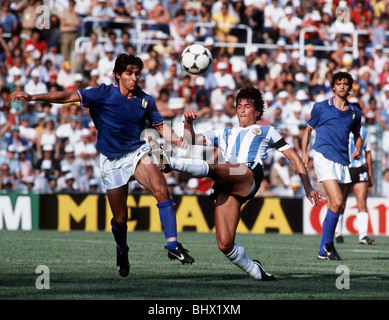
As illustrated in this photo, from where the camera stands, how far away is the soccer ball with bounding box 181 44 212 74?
10148mm

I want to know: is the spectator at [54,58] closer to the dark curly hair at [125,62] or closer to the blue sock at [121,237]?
the dark curly hair at [125,62]

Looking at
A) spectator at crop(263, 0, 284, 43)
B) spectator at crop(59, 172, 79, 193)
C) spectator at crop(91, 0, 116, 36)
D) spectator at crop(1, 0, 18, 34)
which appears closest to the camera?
spectator at crop(59, 172, 79, 193)

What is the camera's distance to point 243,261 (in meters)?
7.67

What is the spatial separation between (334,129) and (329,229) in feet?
4.71

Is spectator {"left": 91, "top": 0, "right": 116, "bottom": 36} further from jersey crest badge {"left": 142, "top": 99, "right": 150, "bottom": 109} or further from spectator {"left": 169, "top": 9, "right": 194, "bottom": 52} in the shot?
jersey crest badge {"left": 142, "top": 99, "right": 150, "bottom": 109}

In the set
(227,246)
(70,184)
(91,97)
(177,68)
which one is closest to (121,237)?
(227,246)

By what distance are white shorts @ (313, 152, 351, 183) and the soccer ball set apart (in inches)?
82.5

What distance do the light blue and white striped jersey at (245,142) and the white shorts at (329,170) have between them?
3.05 meters

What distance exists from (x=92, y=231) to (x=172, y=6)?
7356 millimetres

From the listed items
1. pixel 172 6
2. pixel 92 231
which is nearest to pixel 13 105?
pixel 92 231

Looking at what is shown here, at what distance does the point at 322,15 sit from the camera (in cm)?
2239

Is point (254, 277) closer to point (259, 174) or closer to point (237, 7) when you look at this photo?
point (259, 174)

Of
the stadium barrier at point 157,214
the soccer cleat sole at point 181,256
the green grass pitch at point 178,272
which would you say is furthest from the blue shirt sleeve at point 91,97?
the stadium barrier at point 157,214

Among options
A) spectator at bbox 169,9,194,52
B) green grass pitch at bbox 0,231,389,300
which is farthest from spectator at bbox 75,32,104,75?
green grass pitch at bbox 0,231,389,300
